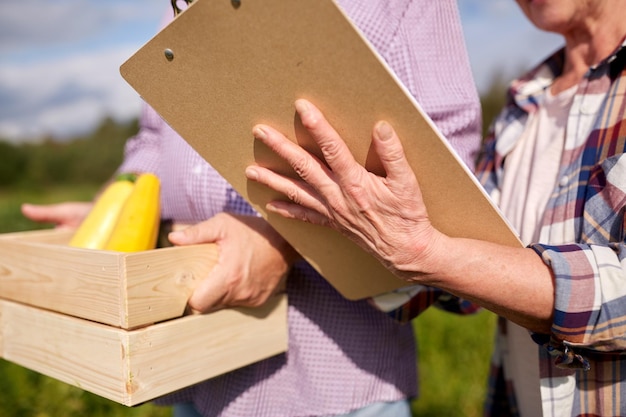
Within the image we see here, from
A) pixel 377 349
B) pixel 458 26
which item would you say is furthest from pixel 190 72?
pixel 377 349

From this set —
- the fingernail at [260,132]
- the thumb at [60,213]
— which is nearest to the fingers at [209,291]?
the fingernail at [260,132]

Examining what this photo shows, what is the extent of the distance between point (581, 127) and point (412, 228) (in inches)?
23.8

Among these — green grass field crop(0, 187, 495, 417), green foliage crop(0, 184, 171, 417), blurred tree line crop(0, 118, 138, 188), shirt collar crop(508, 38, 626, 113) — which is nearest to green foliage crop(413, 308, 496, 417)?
green grass field crop(0, 187, 495, 417)

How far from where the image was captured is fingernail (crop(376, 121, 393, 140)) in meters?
1.03

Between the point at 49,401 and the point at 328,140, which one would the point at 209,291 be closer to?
the point at 328,140

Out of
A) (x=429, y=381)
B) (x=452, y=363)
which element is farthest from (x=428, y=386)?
(x=452, y=363)

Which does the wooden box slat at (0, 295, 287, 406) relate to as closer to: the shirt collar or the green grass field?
the shirt collar

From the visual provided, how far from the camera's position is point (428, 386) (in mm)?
3873

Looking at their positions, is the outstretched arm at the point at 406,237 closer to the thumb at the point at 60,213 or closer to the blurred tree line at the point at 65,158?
the thumb at the point at 60,213

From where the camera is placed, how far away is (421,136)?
1.03 metres

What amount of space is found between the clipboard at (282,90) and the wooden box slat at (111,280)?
229mm

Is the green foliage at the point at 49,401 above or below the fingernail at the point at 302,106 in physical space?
below

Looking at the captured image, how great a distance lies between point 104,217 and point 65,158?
25426 millimetres

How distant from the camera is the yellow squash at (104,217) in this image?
5.43ft
